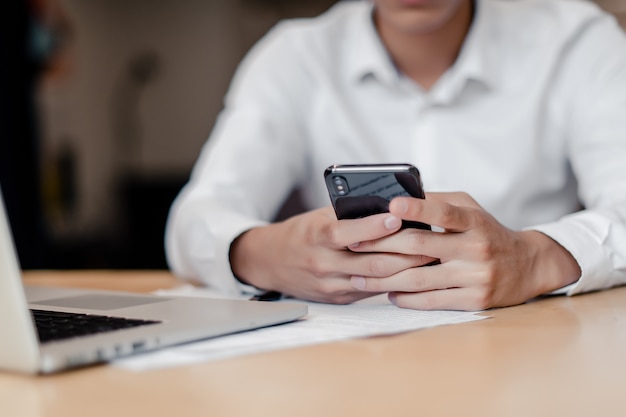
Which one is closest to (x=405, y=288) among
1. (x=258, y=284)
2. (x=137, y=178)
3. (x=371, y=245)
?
(x=371, y=245)

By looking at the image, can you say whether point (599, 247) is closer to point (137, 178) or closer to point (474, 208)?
point (474, 208)

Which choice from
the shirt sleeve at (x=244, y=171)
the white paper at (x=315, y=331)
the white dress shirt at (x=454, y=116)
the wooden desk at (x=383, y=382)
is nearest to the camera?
the wooden desk at (x=383, y=382)

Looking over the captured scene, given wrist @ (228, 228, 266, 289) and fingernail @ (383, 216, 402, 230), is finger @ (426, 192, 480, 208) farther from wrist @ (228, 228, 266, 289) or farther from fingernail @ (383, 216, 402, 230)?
wrist @ (228, 228, 266, 289)

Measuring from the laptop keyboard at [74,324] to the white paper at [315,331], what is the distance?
0.04 meters

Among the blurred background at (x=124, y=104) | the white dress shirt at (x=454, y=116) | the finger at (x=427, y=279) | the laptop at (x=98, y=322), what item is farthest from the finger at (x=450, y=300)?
the blurred background at (x=124, y=104)

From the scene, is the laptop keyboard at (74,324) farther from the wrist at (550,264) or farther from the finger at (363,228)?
the wrist at (550,264)

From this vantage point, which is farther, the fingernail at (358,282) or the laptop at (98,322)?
the fingernail at (358,282)

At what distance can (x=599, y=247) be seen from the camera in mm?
982

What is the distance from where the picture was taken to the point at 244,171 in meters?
1.32

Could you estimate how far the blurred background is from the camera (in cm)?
444

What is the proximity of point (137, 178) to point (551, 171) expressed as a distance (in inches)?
144

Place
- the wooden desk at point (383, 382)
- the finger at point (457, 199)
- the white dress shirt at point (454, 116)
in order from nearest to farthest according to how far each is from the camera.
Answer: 1. the wooden desk at point (383, 382)
2. the finger at point (457, 199)
3. the white dress shirt at point (454, 116)

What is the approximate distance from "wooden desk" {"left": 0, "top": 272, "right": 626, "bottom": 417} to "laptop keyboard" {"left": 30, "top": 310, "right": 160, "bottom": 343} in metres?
0.05

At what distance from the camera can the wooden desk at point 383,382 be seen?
0.51m
